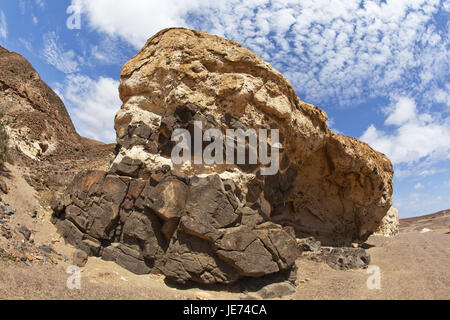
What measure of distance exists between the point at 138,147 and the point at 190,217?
7.76 ft

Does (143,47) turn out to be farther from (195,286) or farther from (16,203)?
(195,286)

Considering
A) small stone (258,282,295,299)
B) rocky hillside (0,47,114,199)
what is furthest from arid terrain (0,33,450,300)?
rocky hillside (0,47,114,199)

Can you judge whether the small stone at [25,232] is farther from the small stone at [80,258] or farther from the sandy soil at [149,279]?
the small stone at [80,258]

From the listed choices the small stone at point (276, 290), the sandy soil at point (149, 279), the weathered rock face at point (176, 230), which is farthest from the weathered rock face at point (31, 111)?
the small stone at point (276, 290)

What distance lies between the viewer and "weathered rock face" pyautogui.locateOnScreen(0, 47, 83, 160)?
12.8 m

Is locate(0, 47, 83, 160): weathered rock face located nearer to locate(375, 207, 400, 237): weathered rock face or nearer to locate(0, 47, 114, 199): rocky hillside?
locate(0, 47, 114, 199): rocky hillside

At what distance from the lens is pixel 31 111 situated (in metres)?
14.1

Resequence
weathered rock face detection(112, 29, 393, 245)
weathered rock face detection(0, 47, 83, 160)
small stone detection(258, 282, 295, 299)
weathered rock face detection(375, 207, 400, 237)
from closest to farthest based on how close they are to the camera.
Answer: small stone detection(258, 282, 295, 299) < weathered rock face detection(112, 29, 393, 245) < weathered rock face detection(0, 47, 83, 160) < weathered rock face detection(375, 207, 400, 237)

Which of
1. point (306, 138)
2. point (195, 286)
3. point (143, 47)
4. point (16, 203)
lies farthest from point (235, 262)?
point (143, 47)

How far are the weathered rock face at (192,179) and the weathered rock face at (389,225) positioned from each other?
9.07 metres

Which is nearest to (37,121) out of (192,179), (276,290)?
(192,179)

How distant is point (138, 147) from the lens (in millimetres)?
6855

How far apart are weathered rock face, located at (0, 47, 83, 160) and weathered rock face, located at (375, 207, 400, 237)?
1693 centimetres

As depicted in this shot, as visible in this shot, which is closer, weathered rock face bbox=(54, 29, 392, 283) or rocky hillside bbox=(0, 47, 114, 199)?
weathered rock face bbox=(54, 29, 392, 283)
